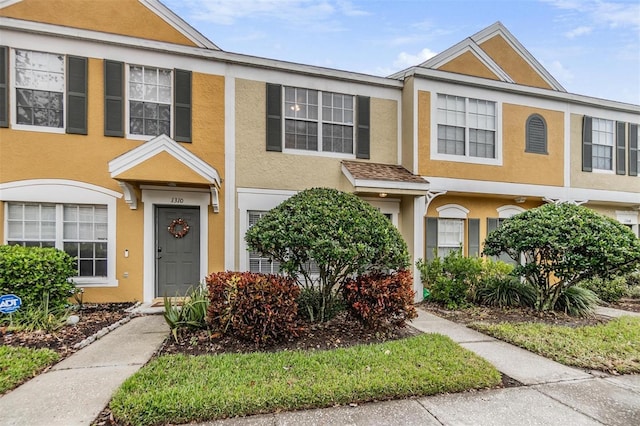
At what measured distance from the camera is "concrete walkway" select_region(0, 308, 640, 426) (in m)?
2.97

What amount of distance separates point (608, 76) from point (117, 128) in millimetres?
15142

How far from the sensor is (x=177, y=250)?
291 inches

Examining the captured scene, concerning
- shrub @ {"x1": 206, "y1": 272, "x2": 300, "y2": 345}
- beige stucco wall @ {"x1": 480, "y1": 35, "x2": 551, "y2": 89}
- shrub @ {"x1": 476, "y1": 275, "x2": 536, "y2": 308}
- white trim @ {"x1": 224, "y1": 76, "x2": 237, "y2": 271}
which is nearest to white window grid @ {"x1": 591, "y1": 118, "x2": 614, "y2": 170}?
beige stucco wall @ {"x1": 480, "y1": 35, "x2": 551, "y2": 89}

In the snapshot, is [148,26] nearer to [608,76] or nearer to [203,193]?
[203,193]

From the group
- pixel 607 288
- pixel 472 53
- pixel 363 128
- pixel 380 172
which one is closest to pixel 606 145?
pixel 607 288

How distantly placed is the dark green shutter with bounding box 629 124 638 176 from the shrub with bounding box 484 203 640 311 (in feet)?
19.7

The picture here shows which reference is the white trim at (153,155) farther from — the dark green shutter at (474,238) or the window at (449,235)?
the dark green shutter at (474,238)

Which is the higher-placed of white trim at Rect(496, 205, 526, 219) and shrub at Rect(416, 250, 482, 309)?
white trim at Rect(496, 205, 526, 219)

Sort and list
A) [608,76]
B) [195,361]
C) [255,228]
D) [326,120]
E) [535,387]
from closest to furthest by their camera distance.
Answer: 1. [535,387]
2. [195,361]
3. [255,228]
4. [326,120]
5. [608,76]

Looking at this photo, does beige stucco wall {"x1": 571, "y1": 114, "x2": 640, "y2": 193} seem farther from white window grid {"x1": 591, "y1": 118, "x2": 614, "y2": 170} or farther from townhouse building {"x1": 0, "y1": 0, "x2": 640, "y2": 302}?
white window grid {"x1": 591, "y1": 118, "x2": 614, "y2": 170}

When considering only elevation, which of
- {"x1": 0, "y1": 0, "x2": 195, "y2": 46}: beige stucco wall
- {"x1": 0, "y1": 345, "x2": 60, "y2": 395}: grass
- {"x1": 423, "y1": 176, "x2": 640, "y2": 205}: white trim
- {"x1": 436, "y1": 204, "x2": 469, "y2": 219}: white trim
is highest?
{"x1": 0, "y1": 0, "x2": 195, "y2": 46}: beige stucco wall

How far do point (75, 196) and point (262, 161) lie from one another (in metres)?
4.03

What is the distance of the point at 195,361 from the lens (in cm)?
401

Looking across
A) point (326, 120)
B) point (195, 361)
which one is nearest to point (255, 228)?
point (195, 361)
